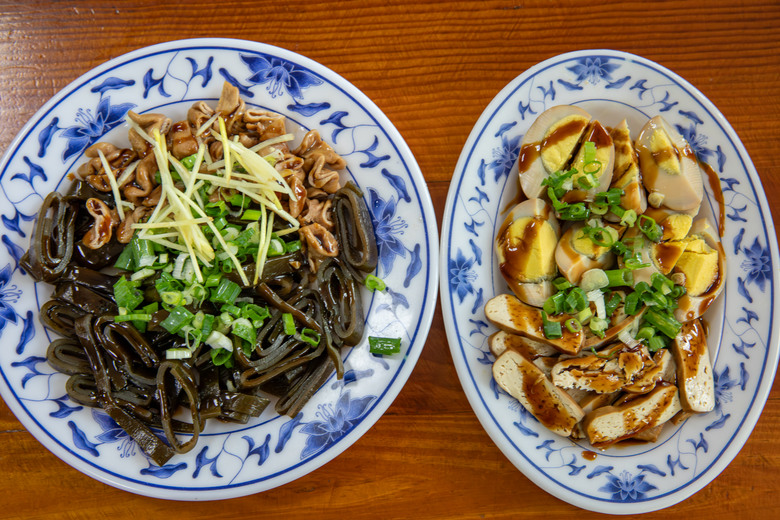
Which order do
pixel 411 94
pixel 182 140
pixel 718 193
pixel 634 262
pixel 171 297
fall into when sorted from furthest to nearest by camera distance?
pixel 411 94
pixel 718 193
pixel 634 262
pixel 182 140
pixel 171 297

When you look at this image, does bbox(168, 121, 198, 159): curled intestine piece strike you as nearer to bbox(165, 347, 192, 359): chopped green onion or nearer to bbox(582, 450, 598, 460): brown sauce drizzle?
bbox(165, 347, 192, 359): chopped green onion

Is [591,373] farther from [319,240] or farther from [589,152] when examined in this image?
[319,240]

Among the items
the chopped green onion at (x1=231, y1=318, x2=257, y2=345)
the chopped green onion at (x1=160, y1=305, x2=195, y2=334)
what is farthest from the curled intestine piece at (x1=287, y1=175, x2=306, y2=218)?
the chopped green onion at (x1=160, y1=305, x2=195, y2=334)

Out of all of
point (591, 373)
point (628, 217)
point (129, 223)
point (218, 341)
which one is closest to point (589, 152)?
point (628, 217)

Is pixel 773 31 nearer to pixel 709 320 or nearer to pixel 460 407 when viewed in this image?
pixel 709 320

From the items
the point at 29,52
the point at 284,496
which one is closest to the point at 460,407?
the point at 284,496

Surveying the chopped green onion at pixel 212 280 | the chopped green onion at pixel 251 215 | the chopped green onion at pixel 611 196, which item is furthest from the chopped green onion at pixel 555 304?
the chopped green onion at pixel 212 280

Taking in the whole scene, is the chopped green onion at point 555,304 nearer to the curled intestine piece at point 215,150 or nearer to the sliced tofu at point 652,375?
the sliced tofu at point 652,375
